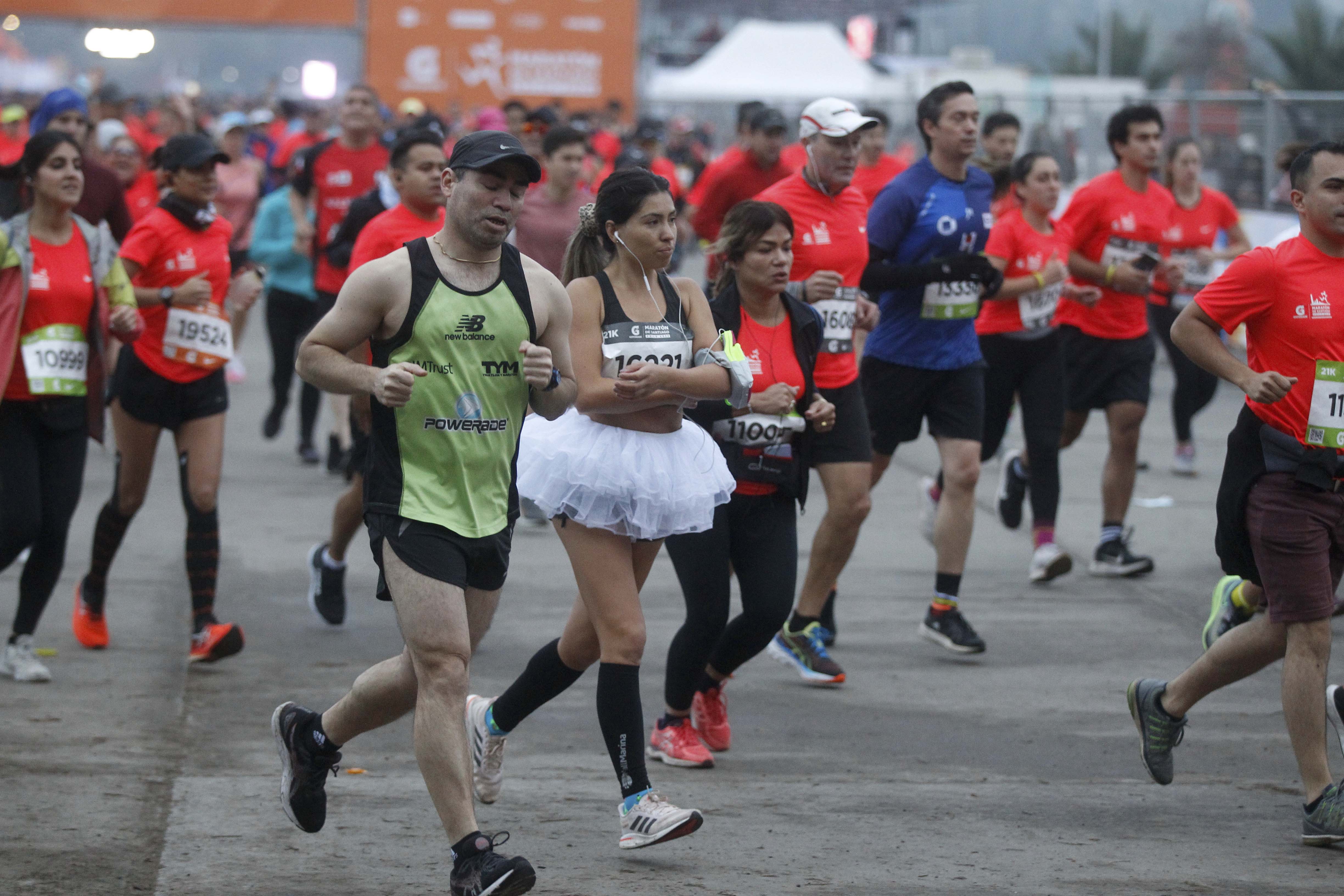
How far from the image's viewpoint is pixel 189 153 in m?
6.79

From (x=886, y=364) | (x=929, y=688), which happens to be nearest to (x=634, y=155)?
(x=886, y=364)

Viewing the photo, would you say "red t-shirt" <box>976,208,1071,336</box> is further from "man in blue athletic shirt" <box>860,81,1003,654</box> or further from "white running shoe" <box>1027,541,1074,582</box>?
"white running shoe" <box>1027,541,1074,582</box>

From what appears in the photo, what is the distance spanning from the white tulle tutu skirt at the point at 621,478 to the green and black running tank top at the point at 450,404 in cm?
44

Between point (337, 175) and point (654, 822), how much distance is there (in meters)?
→ 6.99

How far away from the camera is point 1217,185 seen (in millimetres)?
17844

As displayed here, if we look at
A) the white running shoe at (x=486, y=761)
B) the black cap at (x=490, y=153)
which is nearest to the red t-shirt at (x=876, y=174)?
the white running shoe at (x=486, y=761)

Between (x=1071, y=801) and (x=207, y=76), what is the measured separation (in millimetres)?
54203

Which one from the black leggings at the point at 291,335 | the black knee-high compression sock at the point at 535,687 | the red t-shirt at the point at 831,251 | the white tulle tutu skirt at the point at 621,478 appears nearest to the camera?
the white tulle tutu skirt at the point at 621,478

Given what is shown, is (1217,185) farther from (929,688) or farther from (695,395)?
(695,395)

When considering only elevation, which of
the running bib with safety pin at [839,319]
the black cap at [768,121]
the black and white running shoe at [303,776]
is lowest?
the black and white running shoe at [303,776]

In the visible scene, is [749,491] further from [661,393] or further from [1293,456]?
[1293,456]

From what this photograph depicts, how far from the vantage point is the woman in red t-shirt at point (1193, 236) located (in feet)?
31.3

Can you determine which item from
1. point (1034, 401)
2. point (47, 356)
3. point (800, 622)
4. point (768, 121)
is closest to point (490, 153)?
point (47, 356)

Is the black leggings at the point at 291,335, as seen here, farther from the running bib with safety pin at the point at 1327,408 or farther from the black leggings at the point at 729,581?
the running bib with safety pin at the point at 1327,408
